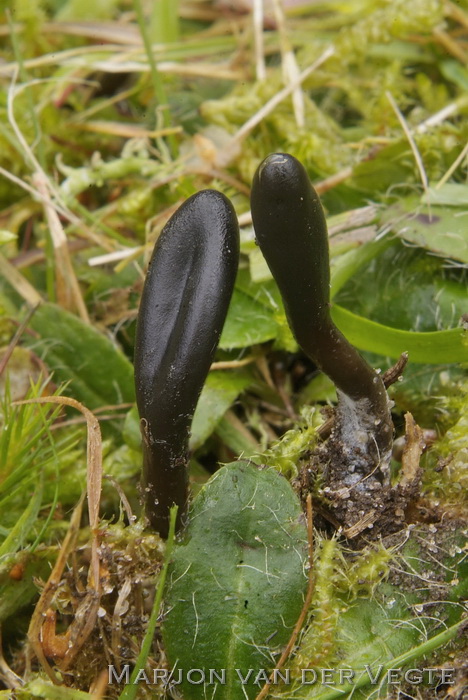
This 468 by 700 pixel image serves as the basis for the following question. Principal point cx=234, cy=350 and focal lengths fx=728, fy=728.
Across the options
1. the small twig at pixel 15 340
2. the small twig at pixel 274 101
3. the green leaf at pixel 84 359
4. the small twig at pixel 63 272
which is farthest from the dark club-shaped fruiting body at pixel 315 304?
the small twig at pixel 274 101

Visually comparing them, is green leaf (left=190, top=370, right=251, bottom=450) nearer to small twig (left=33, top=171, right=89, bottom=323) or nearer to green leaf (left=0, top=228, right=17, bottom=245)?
small twig (left=33, top=171, right=89, bottom=323)

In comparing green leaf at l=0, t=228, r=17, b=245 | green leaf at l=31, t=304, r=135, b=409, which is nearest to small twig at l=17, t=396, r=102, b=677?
green leaf at l=31, t=304, r=135, b=409

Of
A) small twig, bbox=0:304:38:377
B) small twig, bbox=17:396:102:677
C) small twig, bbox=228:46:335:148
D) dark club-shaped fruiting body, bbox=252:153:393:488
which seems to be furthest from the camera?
small twig, bbox=228:46:335:148

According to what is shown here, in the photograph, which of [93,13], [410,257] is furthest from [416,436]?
[93,13]

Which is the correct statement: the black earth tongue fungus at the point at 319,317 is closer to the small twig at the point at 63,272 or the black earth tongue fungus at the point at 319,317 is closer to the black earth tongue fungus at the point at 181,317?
the black earth tongue fungus at the point at 181,317

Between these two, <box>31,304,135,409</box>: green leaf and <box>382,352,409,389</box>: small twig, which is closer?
<box>382,352,409,389</box>: small twig

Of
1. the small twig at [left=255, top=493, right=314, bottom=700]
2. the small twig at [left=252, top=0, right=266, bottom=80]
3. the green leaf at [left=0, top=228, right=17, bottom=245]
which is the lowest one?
the small twig at [left=255, top=493, right=314, bottom=700]
